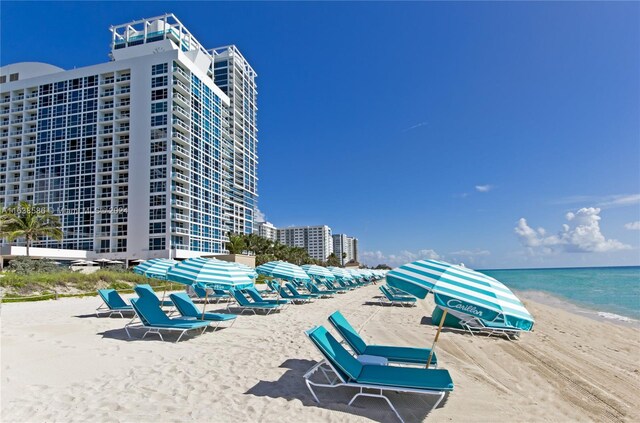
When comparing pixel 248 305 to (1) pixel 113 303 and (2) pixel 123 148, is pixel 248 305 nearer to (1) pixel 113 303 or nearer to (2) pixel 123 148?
(1) pixel 113 303

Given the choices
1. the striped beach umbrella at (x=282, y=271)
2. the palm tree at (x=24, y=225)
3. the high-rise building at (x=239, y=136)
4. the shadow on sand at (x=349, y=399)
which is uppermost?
the high-rise building at (x=239, y=136)

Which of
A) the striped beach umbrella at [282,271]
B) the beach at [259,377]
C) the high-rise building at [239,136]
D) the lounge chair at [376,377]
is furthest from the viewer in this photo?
the high-rise building at [239,136]

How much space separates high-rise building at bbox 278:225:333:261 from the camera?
15488 centimetres

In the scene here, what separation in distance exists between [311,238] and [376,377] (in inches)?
5946

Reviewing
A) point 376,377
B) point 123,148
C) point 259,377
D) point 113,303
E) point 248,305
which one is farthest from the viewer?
point 123,148

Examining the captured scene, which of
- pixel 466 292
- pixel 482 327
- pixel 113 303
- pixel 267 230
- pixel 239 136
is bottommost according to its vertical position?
pixel 482 327

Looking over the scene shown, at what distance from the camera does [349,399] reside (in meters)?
4.79

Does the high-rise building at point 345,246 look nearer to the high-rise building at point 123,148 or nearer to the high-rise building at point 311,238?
the high-rise building at point 311,238

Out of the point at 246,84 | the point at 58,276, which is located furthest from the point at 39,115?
the point at 58,276

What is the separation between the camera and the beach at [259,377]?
172 inches

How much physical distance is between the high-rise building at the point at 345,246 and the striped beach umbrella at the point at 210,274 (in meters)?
155

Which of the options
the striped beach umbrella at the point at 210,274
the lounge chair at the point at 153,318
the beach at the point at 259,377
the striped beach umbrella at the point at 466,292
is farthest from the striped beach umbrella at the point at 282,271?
the striped beach umbrella at the point at 466,292

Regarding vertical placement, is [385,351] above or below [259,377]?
above

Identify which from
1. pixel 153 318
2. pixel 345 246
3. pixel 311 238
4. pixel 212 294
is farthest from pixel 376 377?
pixel 345 246
